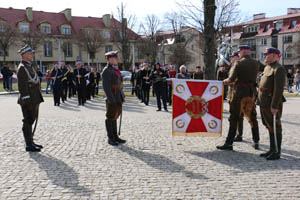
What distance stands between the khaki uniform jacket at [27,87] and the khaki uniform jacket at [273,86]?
4535mm

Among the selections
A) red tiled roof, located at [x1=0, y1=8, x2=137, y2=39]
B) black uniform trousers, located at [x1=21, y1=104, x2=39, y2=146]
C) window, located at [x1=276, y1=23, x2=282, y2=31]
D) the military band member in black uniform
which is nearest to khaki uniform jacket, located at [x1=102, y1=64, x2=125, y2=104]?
black uniform trousers, located at [x1=21, y1=104, x2=39, y2=146]

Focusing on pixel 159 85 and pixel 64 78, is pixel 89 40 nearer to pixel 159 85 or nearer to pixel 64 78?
pixel 64 78

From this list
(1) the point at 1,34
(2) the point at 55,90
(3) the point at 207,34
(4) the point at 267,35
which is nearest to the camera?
(3) the point at 207,34

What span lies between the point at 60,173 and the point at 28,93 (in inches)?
85.4

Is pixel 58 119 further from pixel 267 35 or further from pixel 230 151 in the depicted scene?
pixel 267 35

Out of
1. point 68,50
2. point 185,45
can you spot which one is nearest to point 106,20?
point 68,50

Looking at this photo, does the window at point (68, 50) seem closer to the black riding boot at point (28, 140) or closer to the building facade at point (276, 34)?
the building facade at point (276, 34)

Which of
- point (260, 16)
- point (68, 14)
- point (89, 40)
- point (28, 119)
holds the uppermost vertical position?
point (260, 16)

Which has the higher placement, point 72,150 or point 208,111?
point 208,111

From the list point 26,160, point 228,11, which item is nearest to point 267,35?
point 228,11

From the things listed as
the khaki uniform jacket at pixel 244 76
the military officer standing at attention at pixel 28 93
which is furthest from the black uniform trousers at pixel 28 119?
the khaki uniform jacket at pixel 244 76

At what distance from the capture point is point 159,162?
5.75 m

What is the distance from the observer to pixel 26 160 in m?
5.92

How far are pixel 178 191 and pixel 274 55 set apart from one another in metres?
3.11
